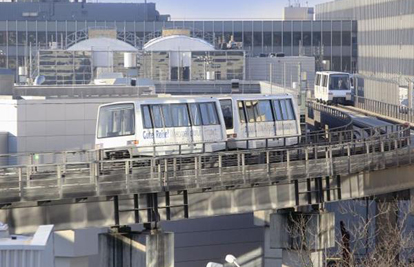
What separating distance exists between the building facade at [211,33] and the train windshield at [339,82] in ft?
108

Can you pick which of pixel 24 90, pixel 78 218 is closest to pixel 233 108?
pixel 78 218

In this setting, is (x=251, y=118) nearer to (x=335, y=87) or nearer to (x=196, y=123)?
(x=196, y=123)

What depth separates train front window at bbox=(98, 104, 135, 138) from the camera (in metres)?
48.3

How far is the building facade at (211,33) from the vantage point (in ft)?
440

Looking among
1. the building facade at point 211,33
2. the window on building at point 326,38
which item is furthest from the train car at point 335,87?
the window on building at point 326,38

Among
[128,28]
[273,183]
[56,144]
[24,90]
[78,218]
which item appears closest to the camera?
[78,218]

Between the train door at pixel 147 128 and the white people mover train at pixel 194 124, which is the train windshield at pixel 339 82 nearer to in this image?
the white people mover train at pixel 194 124

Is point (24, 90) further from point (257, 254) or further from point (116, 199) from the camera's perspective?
point (116, 199)

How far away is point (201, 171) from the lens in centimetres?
4188

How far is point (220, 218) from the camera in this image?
54281 mm

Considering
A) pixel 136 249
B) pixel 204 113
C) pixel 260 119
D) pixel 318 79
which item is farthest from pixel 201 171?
pixel 318 79

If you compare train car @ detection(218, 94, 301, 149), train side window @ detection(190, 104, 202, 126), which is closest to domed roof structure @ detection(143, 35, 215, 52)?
train car @ detection(218, 94, 301, 149)

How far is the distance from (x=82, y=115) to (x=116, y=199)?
589 inches

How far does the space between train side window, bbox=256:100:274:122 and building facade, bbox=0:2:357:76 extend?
77.2 meters
